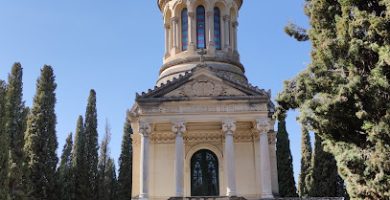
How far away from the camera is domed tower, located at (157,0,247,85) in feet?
95.8

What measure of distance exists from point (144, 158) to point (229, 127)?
4.22m

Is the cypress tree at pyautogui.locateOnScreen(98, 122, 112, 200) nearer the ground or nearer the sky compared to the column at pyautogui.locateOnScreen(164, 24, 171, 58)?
nearer the ground

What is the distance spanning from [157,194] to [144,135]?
356 cm

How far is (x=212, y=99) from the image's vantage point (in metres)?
24.4

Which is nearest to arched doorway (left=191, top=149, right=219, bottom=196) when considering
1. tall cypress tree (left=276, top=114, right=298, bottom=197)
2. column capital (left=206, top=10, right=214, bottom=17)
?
column capital (left=206, top=10, right=214, bottom=17)

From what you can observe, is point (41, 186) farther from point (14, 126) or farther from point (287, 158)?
point (287, 158)

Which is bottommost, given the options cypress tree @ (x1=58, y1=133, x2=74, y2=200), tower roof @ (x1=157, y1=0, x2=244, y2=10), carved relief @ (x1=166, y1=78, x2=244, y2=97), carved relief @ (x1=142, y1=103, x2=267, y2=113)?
cypress tree @ (x1=58, y1=133, x2=74, y2=200)

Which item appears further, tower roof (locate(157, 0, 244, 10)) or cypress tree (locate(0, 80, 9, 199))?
tower roof (locate(157, 0, 244, 10))

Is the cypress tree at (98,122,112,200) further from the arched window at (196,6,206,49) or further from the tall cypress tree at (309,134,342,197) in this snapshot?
the tall cypress tree at (309,134,342,197)

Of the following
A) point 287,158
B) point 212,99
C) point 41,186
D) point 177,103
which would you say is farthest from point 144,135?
point 287,158

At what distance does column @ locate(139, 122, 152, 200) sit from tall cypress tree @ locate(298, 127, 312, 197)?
12029mm

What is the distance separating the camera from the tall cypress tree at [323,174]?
30312mm

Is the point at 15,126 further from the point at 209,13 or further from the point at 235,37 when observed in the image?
the point at 235,37

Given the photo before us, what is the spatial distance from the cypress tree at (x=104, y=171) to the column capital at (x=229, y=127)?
1350cm
